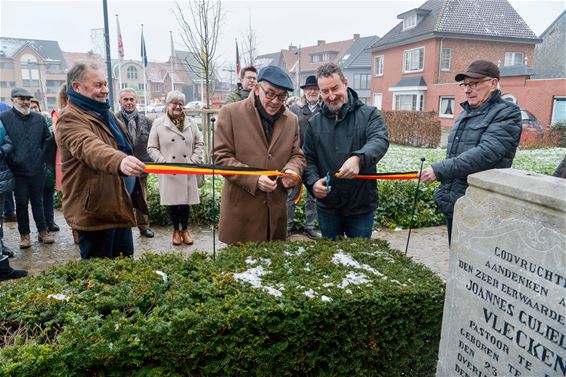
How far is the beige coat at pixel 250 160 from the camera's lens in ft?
11.2

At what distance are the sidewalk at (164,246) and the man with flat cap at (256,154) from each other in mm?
1920

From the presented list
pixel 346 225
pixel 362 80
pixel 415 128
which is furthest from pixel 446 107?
pixel 346 225

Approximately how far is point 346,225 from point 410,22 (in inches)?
1509

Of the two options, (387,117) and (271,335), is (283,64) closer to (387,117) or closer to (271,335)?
(387,117)

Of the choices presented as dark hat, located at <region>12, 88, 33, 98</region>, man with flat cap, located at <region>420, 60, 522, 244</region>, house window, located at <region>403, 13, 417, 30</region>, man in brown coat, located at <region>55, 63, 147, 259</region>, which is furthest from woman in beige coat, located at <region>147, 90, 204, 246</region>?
house window, located at <region>403, 13, 417, 30</region>

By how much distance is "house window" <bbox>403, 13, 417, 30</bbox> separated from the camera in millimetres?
36812

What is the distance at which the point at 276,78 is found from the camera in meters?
3.24

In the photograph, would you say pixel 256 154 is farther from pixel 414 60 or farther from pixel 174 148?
pixel 414 60

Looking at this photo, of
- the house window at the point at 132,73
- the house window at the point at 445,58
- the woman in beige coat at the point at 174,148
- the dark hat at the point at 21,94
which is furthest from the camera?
the house window at the point at 132,73

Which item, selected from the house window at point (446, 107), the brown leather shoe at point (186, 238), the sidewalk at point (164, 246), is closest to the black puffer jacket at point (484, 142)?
the sidewalk at point (164, 246)

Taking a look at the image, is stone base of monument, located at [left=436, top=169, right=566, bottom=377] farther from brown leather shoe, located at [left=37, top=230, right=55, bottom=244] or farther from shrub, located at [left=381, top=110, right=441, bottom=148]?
shrub, located at [left=381, top=110, right=441, bottom=148]

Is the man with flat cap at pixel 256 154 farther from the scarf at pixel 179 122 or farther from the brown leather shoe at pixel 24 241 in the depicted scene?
the brown leather shoe at pixel 24 241

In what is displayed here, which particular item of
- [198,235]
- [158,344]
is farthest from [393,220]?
[158,344]

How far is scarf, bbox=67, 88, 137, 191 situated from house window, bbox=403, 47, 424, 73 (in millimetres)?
35528
